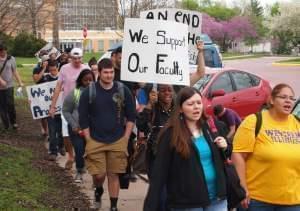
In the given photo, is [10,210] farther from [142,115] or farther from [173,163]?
[173,163]

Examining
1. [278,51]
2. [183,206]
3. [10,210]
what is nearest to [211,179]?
[183,206]

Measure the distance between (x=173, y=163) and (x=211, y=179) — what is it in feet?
0.94

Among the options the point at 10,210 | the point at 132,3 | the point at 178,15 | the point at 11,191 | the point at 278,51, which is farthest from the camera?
the point at 278,51

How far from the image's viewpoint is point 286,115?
4.91 meters

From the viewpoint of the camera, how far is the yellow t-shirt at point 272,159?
4773 millimetres

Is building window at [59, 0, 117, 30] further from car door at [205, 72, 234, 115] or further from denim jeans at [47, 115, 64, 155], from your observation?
denim jeans at [47, 115, 64, 155]

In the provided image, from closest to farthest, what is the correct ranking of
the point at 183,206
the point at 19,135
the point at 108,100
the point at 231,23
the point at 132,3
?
the point at 183,206 < the point at 108,100 < the point at 19,135 < the point at 132,3 < the point at 231,23

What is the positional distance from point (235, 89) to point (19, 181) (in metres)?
6.98

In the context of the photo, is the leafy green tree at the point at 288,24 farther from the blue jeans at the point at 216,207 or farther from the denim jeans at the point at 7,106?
the blue jeans at the point at 216,207

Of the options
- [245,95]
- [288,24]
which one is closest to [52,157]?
[245,95]

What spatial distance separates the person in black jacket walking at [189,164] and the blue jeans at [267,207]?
1.56ft

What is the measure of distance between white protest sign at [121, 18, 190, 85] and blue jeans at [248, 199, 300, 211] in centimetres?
220

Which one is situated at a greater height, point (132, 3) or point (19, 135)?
point (132, 3)

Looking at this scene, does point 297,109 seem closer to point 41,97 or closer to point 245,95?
point 41,97
